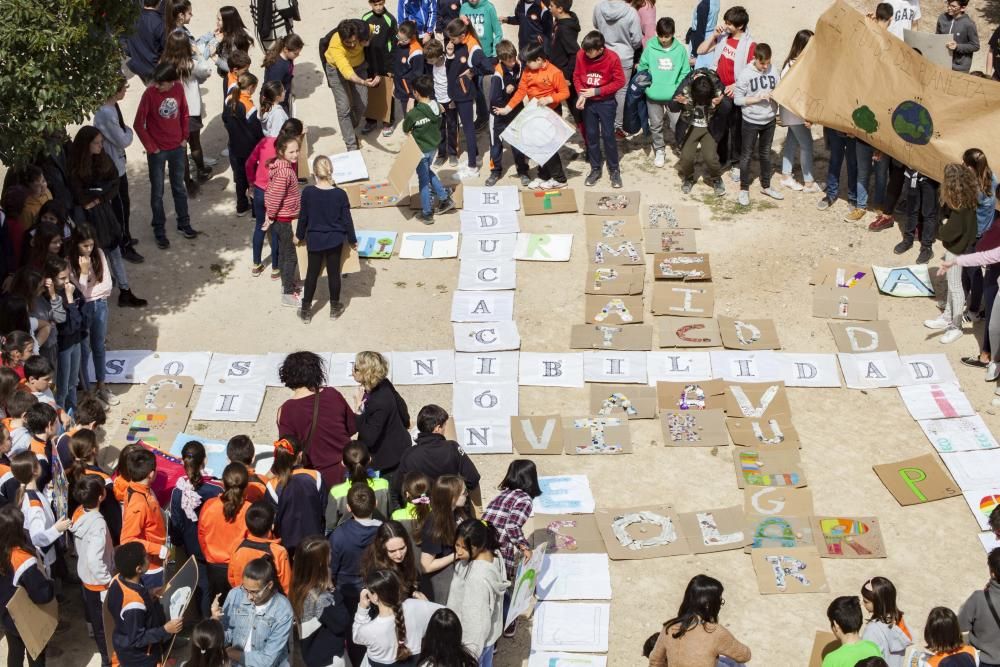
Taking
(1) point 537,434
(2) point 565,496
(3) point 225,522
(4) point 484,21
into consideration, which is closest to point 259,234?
(1) point 537,434

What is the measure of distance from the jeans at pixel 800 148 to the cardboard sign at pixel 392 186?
4634 millimetres

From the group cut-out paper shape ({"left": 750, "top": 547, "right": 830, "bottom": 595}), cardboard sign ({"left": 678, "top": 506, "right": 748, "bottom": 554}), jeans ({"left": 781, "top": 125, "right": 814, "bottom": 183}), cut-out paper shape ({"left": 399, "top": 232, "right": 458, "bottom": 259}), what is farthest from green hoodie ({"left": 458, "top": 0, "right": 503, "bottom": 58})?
cut-out paper shape ({"left": 750, "top": 547, "right": 830, "bottom": 595})

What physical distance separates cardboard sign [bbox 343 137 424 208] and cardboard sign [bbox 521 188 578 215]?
1.45 metres

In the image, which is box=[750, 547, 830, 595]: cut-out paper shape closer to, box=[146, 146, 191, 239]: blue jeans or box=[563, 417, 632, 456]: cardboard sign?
box=[563, 417, 632, 456]: cardboard sign

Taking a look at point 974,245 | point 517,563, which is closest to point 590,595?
point 517,563

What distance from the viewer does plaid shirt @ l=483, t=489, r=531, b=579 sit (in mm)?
8977

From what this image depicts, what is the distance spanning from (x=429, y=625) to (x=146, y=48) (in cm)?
1095

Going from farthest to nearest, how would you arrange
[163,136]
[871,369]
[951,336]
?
[163,136] < [951,336] < [871,369]

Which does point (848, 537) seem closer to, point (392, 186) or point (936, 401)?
point (936, 401)

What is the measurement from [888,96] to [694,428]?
16.8ft

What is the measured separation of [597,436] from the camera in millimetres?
11945

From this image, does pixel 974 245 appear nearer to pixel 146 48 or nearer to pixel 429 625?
pixel 429 625

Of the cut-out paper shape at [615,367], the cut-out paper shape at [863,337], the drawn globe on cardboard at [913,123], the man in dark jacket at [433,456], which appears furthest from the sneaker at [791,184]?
the man in dark jacket at [433,456]

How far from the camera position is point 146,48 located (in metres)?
16.2
